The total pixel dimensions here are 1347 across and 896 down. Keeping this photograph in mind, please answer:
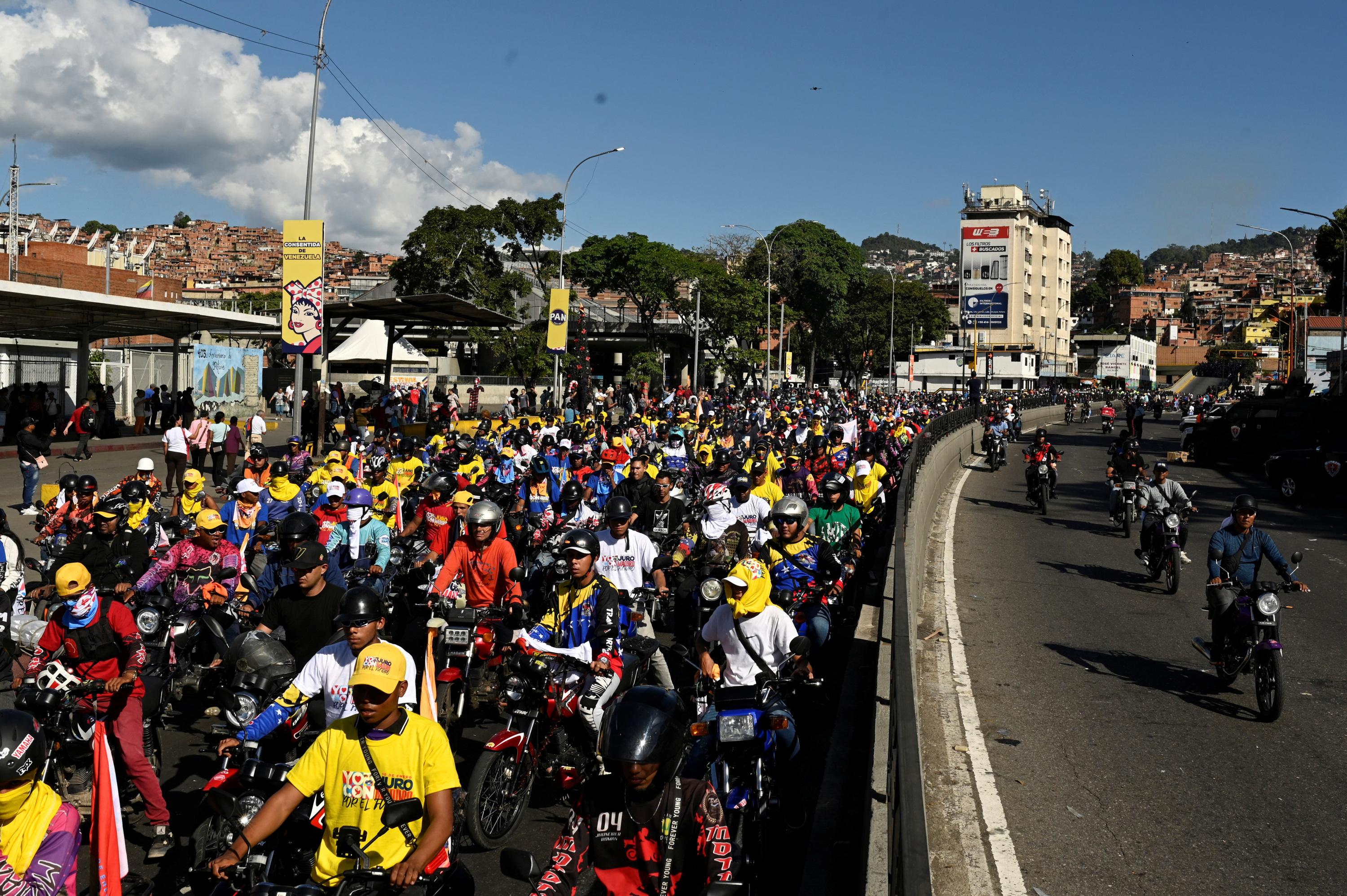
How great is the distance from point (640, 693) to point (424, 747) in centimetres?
81

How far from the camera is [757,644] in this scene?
6.63 meters

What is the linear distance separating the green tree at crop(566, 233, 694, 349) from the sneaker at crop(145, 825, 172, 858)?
61.0 metres

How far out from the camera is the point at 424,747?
4.03m

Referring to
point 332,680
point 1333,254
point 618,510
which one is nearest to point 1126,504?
point 618,510

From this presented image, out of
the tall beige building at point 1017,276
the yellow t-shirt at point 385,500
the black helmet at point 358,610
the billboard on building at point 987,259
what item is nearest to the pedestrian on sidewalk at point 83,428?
the yellow t-shirt at point 385,500

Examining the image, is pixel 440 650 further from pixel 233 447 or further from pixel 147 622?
pixel 233 447

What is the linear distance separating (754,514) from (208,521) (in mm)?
5260

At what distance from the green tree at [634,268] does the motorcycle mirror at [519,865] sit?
63.4 meters

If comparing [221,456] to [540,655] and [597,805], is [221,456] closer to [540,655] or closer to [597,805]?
[540,655]

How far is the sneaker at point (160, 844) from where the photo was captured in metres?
6.00

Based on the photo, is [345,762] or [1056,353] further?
[1056,353]

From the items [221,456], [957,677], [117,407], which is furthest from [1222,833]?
[117,407]

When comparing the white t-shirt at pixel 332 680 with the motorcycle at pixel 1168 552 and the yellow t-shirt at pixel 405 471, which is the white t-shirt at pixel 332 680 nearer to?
the yellow t-shirt at pixel 405 471

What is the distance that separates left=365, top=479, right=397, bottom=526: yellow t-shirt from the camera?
12.0 meters
